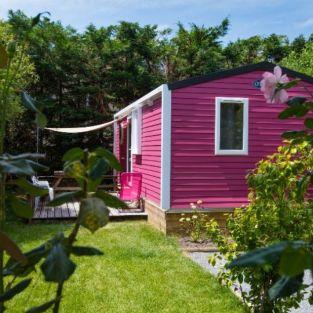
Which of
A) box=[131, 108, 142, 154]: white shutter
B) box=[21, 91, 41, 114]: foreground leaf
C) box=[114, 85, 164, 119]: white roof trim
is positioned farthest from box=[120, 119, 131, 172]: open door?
box=[21, 91, 41, 114]: foreground leaf

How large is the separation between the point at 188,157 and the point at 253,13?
703 inches

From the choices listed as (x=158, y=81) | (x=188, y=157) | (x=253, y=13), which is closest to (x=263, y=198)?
(x=188, y=157)

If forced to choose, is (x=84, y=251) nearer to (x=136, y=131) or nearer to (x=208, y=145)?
(x=208, y=145)

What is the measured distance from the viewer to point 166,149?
8.30 metres

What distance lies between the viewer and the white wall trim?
8234 millimetres

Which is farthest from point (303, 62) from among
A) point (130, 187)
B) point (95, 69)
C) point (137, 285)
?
point (137, 285)

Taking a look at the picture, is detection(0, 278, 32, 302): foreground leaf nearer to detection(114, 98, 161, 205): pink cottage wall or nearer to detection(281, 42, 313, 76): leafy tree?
detection(114, 98, 161, 205): pink cottage wall

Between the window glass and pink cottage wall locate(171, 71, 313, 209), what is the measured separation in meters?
0.18

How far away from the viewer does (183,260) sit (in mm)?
6141

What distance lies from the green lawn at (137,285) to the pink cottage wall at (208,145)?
144cm

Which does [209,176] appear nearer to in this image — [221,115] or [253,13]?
[221,115]

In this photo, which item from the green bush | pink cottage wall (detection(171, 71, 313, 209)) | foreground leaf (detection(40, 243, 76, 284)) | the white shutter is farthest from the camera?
the white shutter

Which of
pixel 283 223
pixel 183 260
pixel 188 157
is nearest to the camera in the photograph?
pixel 283 223

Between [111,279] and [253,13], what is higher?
[253,13]
